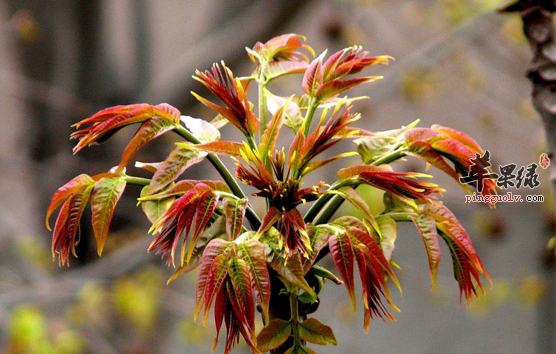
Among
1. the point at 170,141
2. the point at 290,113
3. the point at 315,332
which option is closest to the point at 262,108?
the point at 290,113

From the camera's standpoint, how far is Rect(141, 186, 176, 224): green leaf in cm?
57

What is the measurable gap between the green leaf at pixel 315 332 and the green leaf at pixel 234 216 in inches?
4.3

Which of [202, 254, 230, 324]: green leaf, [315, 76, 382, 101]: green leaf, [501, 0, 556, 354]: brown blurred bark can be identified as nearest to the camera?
[202, 254, 230, 324]: green leaf

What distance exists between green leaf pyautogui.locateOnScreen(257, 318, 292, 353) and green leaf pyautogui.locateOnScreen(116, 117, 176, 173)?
20cm

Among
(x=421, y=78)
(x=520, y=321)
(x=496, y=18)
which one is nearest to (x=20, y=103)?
(x=421, y=78)

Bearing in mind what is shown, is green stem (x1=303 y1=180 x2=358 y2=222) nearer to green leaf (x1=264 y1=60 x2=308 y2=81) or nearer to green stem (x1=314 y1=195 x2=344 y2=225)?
green stem (x1=314 y1=195 x2=344 y2=225)

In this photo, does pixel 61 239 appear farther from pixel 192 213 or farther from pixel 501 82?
pixel 501 82

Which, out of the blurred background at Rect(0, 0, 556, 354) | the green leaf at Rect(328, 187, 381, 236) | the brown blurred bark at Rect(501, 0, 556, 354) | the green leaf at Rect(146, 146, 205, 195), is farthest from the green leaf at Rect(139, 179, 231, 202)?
the blurred background at Rect(0, 0, 556, 354)

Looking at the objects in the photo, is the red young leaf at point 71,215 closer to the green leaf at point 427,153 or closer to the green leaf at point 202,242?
the green leaf at point 202,242

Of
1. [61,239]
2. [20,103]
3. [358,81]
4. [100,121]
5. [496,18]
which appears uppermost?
[496,18]

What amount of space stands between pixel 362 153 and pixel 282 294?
16cm

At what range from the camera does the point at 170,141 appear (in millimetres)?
2197

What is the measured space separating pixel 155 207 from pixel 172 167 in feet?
0.13

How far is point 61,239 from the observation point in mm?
615
